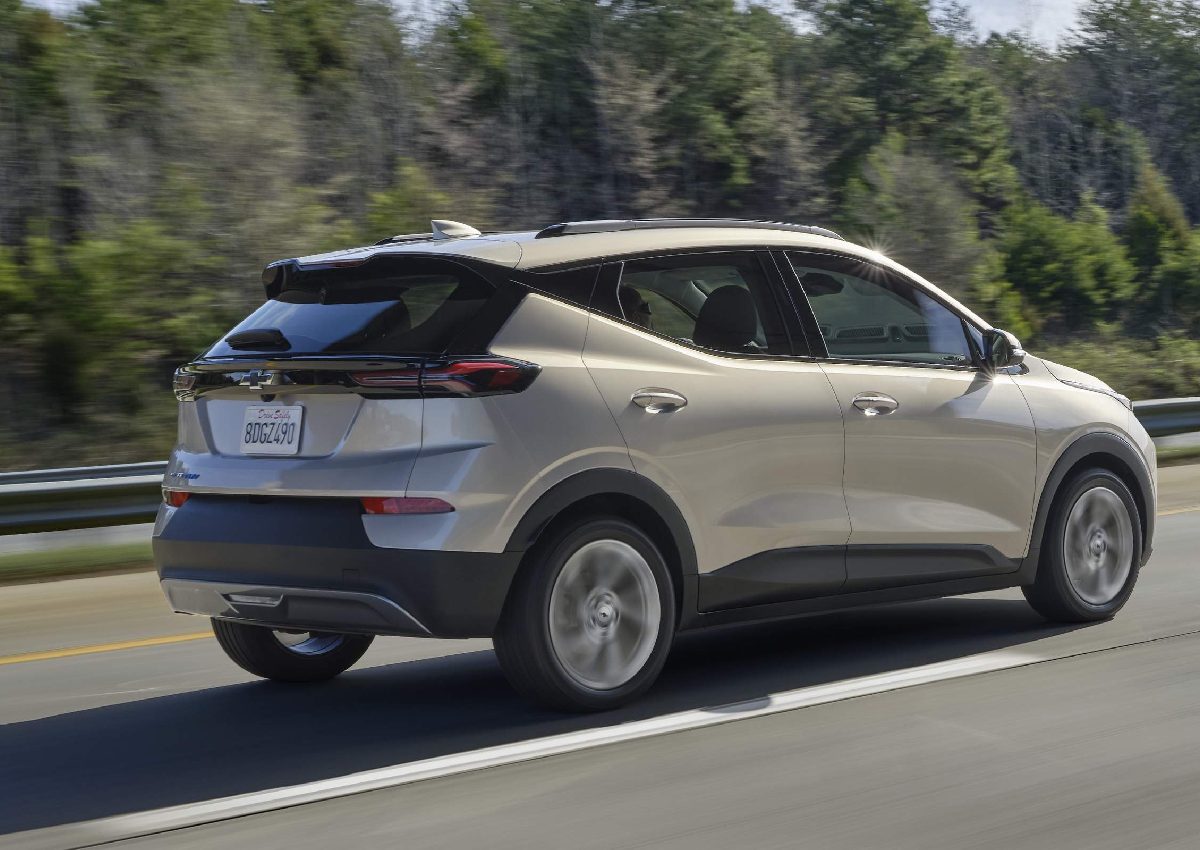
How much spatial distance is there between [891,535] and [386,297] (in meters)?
2.08

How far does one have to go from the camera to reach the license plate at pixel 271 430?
509 centimetres

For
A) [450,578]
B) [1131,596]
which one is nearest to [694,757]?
[450,578]

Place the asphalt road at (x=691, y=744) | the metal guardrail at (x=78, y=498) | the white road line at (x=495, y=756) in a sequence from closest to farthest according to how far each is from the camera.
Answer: the asphalt road at (x=691, y=744) → the white road line at (x=495, y=756) → the metal guardrail at (x=78, y=498)

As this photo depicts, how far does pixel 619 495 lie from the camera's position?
530 cm

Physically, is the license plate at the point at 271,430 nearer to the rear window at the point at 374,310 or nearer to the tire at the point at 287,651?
the rear window at the point at 374,310

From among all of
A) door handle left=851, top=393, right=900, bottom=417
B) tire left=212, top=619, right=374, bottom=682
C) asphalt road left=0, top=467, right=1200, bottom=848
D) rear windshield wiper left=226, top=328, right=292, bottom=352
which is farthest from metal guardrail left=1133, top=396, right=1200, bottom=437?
rear windshield wiper left=226, top=328, right=292, bottom=352

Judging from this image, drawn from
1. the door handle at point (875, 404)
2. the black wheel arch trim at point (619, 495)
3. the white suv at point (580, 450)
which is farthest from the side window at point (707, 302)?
the black wheel arch trim at point (619, 495)

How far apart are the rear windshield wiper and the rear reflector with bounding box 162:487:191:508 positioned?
504 mm

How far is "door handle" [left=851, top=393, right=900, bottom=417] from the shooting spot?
234 inches

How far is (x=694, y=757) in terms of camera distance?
15.6 ft

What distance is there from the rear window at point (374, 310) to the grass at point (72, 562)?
4522 mm

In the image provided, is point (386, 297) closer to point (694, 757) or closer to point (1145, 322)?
point (694, 757)

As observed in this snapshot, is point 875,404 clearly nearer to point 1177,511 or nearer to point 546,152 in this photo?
point 1177,511

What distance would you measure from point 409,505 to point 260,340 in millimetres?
833
